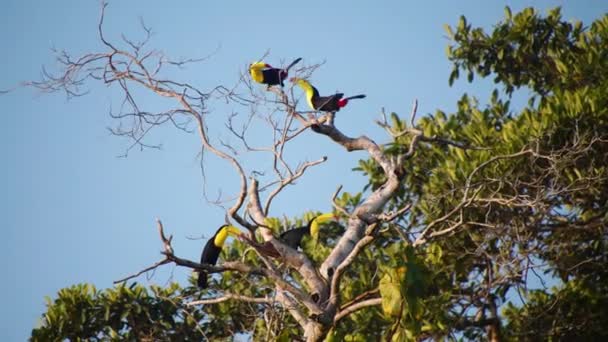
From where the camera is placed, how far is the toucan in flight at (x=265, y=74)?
790cm

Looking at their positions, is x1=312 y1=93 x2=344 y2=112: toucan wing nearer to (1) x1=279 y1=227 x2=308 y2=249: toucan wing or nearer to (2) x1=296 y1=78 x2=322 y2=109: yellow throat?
(2) x1=296 y1=78 x2=322 y2=109: yellow throat

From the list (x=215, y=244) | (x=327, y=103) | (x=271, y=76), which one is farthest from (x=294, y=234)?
(x=271, y=76)

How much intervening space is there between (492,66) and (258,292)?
5.09 metres

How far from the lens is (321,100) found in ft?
27.5

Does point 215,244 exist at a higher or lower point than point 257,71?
lower

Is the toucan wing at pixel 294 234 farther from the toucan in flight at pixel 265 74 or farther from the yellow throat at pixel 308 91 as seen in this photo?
the toucan in flight at pixel 265 74

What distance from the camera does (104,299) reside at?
35.4ft

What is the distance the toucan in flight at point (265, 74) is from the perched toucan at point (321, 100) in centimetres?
31

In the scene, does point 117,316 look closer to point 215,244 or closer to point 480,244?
point 215,244

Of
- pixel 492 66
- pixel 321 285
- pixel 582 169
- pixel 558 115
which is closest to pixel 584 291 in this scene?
pixel 582 169

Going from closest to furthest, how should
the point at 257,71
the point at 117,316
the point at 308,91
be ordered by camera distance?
the point at 257,71 → the point at 308,91 → the point at 117,316

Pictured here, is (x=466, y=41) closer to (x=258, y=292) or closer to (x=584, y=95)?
(x=584, y=95)

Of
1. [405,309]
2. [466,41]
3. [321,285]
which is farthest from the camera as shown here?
[466,41]

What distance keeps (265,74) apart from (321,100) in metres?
0.69
